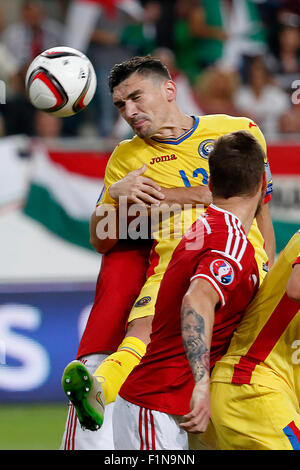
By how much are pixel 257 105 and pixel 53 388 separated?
13.8ft

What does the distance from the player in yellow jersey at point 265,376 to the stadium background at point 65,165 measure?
12.1 feet

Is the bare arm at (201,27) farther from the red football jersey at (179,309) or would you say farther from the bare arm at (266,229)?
the red football jersey at (179,309)

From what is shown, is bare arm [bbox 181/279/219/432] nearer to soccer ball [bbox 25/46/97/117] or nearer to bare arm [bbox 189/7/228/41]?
soccer ball [bbox 25/46/97/117]

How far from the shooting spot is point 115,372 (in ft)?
14.8

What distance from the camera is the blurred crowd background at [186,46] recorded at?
977 cm

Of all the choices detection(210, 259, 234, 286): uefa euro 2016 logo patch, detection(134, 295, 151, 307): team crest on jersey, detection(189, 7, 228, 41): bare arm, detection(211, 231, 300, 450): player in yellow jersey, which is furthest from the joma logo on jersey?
detection(189, 7, 228, 41): bare arm

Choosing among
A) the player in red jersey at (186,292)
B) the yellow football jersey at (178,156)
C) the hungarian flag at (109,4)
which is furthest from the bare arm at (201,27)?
the player in red jersey at (186,292)

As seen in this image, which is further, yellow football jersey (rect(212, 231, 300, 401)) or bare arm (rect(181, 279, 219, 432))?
yellow football jersey (rect(212, 231, 300, 401))

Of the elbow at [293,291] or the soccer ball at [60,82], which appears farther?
the soccer ball at [60,82]

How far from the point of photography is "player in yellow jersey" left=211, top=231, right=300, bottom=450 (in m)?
3.60

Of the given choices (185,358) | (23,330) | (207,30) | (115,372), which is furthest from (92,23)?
(185,358)

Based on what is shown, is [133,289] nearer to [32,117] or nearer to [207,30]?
[32,117]

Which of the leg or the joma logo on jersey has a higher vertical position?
the joma logo on jersey

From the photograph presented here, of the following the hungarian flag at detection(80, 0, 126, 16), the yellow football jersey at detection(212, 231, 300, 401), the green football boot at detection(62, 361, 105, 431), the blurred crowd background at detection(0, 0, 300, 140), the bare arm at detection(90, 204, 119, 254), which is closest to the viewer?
the yellow football jersey at detection(212, 231, 300, 401)
